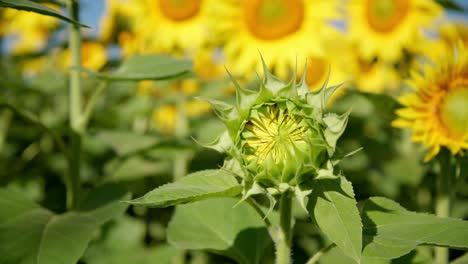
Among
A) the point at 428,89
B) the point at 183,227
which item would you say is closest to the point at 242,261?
the point at 183,227

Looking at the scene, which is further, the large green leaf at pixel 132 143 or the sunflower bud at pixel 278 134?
the large green leaf at pixel 132 143

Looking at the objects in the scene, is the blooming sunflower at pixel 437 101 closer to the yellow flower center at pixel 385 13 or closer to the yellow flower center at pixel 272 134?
the yellow flower center at pixel 272 134

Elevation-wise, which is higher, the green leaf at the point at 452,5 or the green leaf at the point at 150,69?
the green leaf at the point at 452,5

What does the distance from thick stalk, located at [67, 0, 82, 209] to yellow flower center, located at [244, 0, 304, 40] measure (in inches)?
46.7

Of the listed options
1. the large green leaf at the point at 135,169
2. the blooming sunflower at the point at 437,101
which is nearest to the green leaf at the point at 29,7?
the blooming sunflower at the point at 437,101

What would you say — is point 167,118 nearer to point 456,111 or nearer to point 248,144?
point 456,111

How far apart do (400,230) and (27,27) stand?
340 centimetres

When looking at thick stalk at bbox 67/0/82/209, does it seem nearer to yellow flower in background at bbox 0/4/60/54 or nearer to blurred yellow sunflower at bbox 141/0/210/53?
yellow flower in background at bbox 0/4/60/54

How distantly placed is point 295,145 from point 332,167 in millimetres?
69

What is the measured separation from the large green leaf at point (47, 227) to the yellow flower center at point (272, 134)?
457mm

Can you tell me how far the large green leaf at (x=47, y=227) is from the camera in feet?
3.90

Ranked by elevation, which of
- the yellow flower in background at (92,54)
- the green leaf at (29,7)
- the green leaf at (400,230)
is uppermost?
the green leaf at (29,7)

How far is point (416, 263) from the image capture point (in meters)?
1.28

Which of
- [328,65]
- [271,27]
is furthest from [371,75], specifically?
[271,27]
